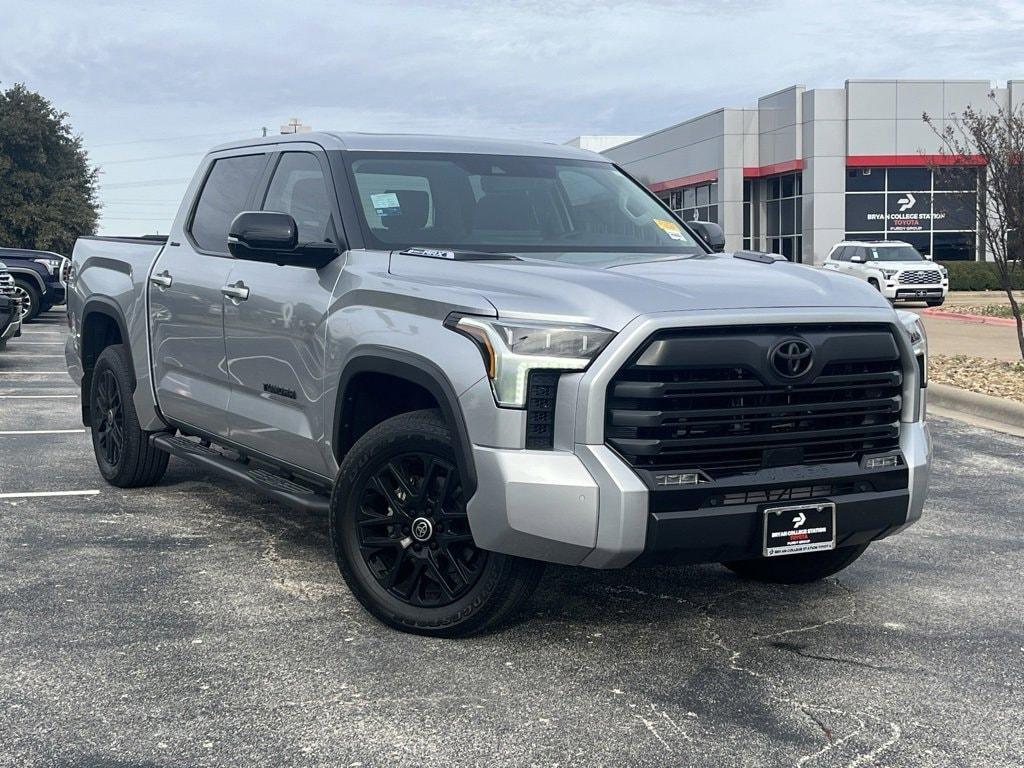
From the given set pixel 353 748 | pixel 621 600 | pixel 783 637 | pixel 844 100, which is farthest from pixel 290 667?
pixel 844 100

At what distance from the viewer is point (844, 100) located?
4869cm

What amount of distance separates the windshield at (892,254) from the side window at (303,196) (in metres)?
28.5

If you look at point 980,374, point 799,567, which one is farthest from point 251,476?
point 980,374

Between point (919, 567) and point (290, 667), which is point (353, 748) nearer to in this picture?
point (290, 667)

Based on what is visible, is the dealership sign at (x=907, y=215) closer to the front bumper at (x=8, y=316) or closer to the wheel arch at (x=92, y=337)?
the front bumper at (x=8, y=316)

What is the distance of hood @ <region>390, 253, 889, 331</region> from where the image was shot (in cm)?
427

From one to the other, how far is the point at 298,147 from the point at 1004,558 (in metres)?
3.85

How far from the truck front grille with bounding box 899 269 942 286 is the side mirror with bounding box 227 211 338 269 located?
91.3ft

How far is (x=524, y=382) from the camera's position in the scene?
166 inches

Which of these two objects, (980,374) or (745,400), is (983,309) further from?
(745,400)

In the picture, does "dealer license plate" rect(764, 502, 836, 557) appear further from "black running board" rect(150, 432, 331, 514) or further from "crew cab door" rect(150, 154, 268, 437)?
"crew cab door" rect(150, 154, 268, 437)

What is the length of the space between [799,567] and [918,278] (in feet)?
89.8

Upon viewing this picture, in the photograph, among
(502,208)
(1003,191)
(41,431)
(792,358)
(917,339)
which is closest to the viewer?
(792,358)

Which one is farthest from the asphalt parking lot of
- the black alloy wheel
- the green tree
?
the green tree
